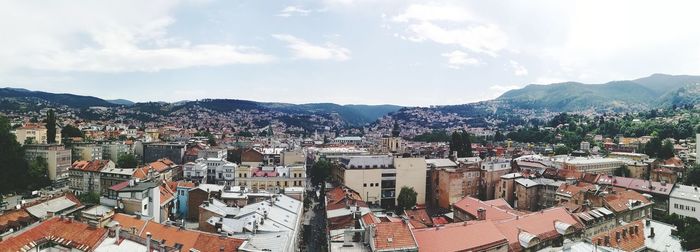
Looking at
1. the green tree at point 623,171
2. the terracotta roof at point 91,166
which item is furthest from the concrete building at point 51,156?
the green tree at point 623,171

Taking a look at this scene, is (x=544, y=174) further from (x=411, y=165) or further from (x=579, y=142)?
(x=579, y=142)

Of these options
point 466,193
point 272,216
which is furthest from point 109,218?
point 466,193

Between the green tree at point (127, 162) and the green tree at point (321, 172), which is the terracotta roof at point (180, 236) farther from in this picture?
the green tree at point (127, 162)

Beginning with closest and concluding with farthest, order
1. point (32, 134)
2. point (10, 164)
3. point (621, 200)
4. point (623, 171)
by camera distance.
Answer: point (621, 200) < point (10, 164) < point (32, 134) < point (623, 171)

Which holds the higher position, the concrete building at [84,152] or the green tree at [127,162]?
the concrete building at [84,152]

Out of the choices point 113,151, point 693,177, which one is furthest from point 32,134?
point 693,177

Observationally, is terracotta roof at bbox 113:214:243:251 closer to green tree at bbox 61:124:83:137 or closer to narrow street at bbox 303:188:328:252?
narrow street at bbox 303:188:328:252

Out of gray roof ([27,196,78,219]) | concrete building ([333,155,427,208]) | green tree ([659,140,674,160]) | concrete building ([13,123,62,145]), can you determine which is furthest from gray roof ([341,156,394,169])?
green tree ([659,140,674,160])

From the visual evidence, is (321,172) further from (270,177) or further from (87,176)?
(87,176)
